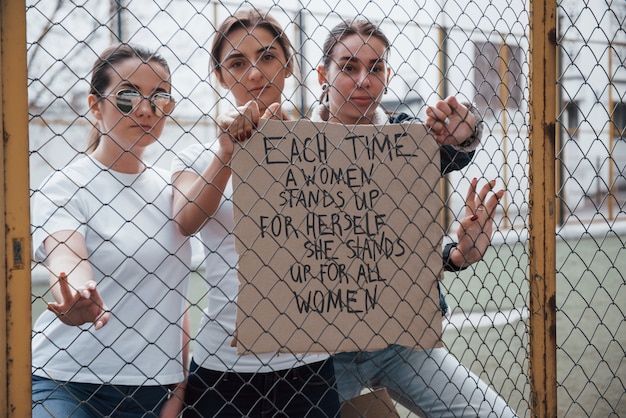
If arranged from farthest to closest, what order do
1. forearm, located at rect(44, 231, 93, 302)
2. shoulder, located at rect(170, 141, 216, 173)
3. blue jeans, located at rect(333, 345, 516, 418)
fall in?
blue jeans, located at rect(333, 345, 516, 418) → shoulder, located at rect(170, 141, 216, 173) → forearm, located at rect(44, 231, 93, 302)

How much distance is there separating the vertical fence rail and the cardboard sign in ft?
1.23

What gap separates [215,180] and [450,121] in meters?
0.53

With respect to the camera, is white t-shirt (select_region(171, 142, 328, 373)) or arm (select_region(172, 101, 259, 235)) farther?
white t-shirt (select_region(171, 142, 328, 373))

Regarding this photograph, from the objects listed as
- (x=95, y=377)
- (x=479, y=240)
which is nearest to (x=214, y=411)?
(x=95, y=377)

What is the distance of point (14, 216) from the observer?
105 centimetres

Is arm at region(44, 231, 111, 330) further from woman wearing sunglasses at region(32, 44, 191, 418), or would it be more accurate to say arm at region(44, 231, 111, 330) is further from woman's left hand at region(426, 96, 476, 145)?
woman's left hand at region(426, 96, 476, 145)

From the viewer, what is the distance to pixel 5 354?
104cm

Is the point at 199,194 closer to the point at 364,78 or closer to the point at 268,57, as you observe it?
the point at 268,57

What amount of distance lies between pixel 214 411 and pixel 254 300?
1.02 ft

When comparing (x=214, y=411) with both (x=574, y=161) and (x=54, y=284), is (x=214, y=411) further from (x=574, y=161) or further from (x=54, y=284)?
(x=574, y=161)

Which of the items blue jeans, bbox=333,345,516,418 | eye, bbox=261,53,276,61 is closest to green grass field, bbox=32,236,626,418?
blue jeans, bbox=333,345,516,418

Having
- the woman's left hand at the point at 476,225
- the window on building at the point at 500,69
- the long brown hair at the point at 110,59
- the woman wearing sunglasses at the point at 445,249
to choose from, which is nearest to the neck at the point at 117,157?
the long brown hair at the point at 110,59

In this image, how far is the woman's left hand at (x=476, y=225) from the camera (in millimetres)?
1512

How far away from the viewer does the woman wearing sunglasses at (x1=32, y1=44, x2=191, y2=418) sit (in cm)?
121
